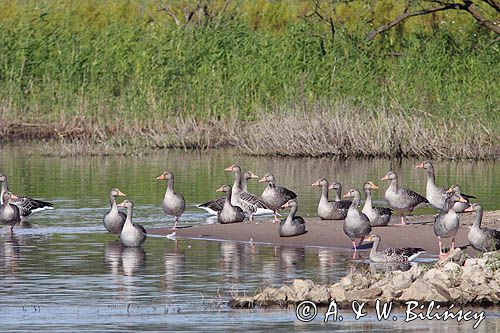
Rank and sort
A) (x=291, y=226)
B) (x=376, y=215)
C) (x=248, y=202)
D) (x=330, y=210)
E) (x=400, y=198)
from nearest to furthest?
1. (x=291, y=226)
2. (x=376, y=215)
3. (x=330, y=210)
4. (x=400, y=198)
5. (x=248, y=202)

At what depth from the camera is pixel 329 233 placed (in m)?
18.3

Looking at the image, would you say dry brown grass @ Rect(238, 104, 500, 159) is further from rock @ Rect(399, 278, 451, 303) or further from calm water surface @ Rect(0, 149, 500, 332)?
rock @ Rect(399, 278, 451, 303)

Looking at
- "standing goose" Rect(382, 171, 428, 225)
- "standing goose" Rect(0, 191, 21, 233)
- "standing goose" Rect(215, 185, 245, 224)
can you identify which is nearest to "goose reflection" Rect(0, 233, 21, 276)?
"standing goose" Rect(0, 191, 21, 233)

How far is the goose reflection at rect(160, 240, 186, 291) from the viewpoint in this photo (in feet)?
47.5

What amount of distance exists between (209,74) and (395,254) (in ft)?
63.7

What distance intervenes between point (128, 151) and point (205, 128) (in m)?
2.28

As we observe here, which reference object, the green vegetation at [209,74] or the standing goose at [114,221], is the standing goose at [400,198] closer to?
the standing goose at [114,221]

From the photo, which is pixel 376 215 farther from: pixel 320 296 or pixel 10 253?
pixel 320 296

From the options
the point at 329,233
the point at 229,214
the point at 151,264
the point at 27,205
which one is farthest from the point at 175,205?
the point at 151,264

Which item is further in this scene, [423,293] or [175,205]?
[175,205]

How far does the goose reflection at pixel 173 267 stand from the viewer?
14477 millimetres

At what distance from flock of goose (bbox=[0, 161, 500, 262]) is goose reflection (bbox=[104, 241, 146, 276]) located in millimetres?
189

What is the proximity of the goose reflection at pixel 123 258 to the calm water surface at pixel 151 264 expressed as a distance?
1 cm

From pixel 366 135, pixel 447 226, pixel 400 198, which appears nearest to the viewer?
pixel 447 226
